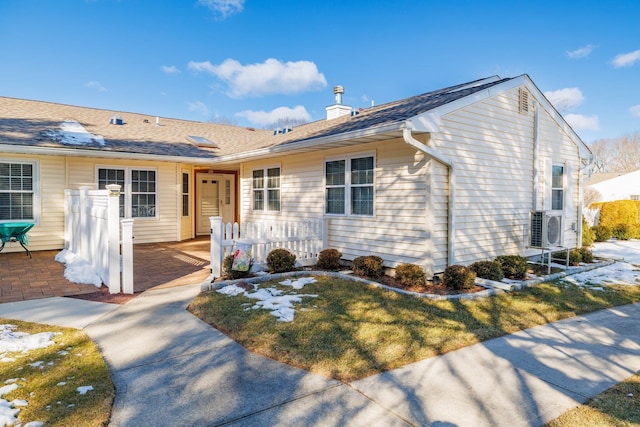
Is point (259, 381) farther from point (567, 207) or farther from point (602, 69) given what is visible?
point (602, 69)

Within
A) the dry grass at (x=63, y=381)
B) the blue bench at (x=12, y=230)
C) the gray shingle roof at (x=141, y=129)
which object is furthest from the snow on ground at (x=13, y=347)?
Answer: the gray shingle roof at (x=141, y=129)

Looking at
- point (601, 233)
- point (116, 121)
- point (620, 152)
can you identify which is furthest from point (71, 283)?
point (620, 152)

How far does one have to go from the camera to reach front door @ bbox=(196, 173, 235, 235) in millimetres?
14047

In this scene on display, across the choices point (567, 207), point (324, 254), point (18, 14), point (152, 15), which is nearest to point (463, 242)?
point (324, 254)

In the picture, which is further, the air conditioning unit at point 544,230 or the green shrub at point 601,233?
the green shrub at point 601,233

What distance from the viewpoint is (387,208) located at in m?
7.31

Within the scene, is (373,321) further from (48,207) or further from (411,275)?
(48,207)

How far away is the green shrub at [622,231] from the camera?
14.6 metres

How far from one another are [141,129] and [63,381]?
1173cm

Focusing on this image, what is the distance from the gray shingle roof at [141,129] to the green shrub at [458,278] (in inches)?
129

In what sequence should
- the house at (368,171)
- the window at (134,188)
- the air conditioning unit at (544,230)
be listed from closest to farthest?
the house at (368,171), the air conditioning unit at (544,230), the window at (134,188)

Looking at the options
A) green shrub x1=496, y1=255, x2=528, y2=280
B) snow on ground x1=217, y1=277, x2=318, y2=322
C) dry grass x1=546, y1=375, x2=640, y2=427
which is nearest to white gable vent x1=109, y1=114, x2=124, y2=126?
snow on ground x1=217, y1=277, x2=318, y2=322

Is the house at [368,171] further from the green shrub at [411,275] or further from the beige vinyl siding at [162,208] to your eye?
the green shrub at [411,275]

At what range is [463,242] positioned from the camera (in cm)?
723
